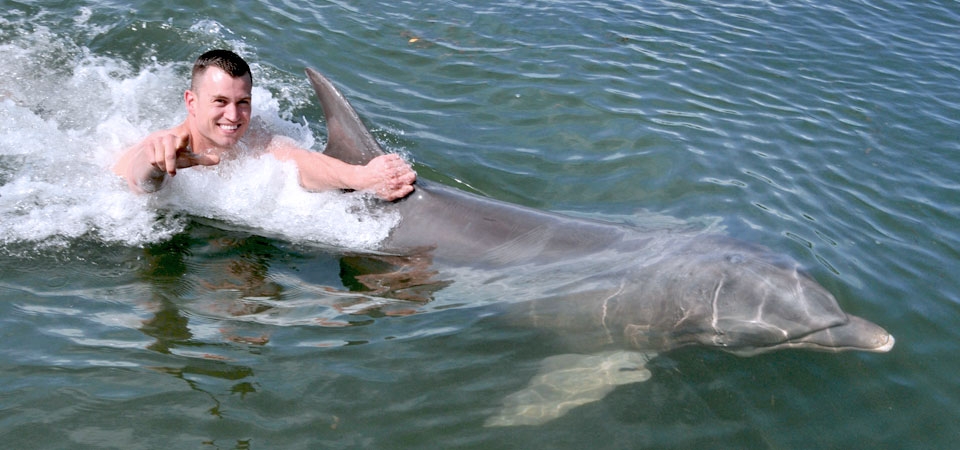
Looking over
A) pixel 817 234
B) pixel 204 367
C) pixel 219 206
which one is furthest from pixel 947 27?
pixel 204 367

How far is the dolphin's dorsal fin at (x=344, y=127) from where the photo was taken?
6.30 m

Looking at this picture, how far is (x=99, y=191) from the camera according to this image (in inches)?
267

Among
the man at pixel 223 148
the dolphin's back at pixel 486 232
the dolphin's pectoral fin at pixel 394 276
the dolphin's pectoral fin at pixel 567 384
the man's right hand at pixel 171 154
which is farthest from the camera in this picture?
the man at pixel 223 148

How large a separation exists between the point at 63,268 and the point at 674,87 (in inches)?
283

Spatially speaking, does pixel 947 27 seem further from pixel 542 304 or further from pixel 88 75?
pixel 88 75

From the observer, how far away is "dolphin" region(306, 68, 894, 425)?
5414 millimetres

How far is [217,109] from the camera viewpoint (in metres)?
6.37

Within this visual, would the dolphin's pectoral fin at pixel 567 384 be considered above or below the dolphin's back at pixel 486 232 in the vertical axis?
below

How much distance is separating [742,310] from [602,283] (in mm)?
929

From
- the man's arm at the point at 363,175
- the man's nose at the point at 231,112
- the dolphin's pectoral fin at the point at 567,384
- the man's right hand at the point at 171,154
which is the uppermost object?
the man's nose at the point at 231,112

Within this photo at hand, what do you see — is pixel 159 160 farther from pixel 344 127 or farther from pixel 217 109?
pixel 344 127

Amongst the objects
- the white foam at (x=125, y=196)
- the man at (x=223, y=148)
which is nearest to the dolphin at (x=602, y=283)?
the man at (x=223, y=148)

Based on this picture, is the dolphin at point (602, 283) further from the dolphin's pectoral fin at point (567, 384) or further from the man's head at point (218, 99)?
the man's head at point (218, 99)

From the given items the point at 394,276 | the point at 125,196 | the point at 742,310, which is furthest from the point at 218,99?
the point at 742,310
